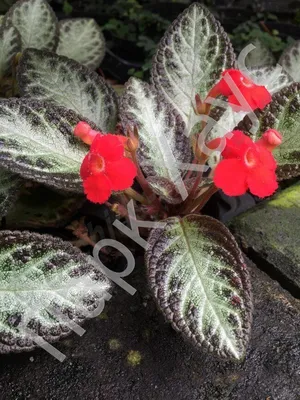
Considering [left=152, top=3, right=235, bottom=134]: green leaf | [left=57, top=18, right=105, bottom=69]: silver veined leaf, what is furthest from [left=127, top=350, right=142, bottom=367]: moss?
[left=57, top=18, right=105, bottom=69]: silver veined leaf

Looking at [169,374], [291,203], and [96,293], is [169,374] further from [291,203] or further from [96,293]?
[291,203]

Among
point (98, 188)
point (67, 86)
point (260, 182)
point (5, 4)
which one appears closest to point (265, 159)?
point (260, 182)

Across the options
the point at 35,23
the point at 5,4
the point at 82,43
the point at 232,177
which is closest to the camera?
the point at 232,177

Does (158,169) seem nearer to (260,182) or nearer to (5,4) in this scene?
(260,182)

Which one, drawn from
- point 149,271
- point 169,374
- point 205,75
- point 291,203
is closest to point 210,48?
point 205,75

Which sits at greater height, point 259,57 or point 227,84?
Result: point 227,84

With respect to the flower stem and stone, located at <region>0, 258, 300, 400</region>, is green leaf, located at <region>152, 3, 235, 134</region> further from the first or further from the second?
stone, located at <region>0, 258, 300, 400</region>
